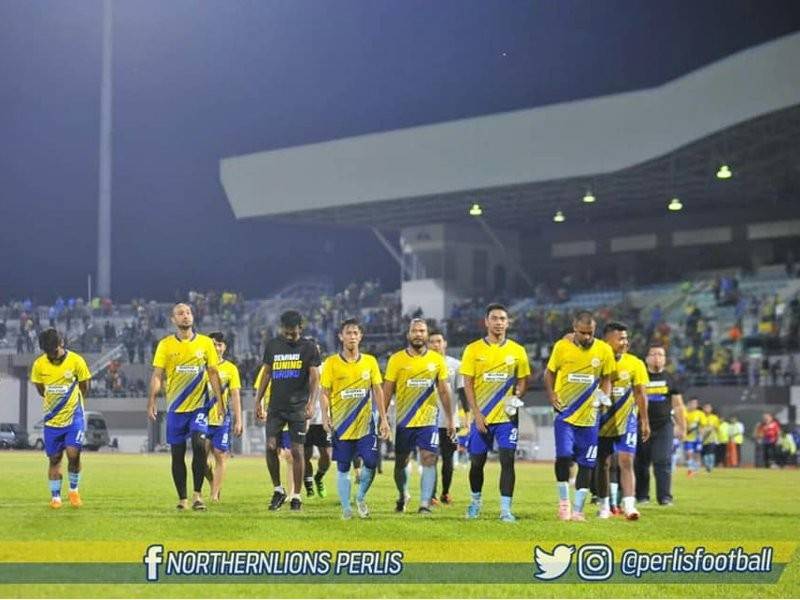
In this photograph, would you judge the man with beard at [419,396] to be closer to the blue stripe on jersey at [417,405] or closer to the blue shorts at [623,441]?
the blue stripe on jersey at [417,405]

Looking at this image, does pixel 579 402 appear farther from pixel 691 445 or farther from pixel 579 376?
pixel 691 445

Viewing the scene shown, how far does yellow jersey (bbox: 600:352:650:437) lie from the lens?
1720cm

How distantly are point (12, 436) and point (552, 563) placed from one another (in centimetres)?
4581

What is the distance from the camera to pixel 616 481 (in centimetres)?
1939

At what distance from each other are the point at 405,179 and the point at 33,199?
975 inches

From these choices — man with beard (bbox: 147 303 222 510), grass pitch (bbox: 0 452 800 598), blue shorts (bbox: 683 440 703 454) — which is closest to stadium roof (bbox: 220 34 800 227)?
blue shorts (bbox: 683 440 703 454)

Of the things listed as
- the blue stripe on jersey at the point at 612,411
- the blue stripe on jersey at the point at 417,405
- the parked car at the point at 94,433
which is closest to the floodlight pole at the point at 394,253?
the parked car at the point at 94,433

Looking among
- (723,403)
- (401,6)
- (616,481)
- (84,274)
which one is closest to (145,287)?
(84,274)

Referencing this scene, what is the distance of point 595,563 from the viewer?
11.1 metres

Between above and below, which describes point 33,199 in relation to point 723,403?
above

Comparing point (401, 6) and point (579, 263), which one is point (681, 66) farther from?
point (401, 6)

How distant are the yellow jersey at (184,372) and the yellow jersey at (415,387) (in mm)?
2184

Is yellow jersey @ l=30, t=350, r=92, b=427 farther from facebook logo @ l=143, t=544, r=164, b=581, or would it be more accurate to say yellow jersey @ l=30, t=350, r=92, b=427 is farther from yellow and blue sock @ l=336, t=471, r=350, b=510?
facebook logo @ l=143, t=544, r=164, b=581

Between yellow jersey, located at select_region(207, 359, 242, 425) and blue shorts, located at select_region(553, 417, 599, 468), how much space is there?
4178mm
